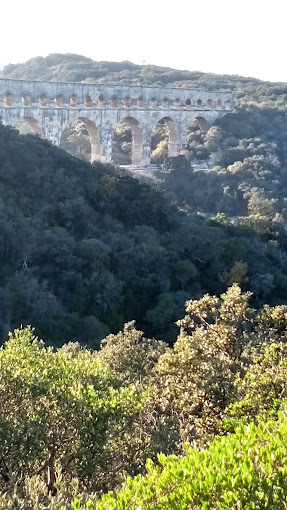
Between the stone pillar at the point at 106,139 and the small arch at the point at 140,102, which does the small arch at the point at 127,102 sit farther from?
the stone pillar at the point at 106,139

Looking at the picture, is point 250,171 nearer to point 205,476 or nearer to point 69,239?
point 69,239

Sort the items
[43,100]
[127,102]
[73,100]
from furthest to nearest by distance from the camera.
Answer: [127,102]
[73,100]
[43,100]

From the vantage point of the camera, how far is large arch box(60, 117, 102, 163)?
3303cm

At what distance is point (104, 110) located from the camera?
3297 centimetres

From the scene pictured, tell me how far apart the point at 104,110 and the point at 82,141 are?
8.81 m

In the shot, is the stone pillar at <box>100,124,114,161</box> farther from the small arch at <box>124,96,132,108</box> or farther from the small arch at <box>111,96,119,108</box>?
the small arch at <box>124,96,132,108</box>

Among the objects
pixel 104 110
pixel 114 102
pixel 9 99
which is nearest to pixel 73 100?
pixel 104 110

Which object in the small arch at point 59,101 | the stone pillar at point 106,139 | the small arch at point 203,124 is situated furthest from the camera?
the small arch at point 203,124

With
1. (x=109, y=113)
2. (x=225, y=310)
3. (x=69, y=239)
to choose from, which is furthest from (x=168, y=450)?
(x=109, y=113)

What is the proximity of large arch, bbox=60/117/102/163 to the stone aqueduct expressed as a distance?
57 millimetres

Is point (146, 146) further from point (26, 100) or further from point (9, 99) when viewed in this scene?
point (9, 99)

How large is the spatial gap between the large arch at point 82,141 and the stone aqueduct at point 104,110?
57mm

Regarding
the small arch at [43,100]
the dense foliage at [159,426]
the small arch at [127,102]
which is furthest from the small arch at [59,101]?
the dense foliage at [159,426]

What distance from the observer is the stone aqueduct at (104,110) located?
28.0m
